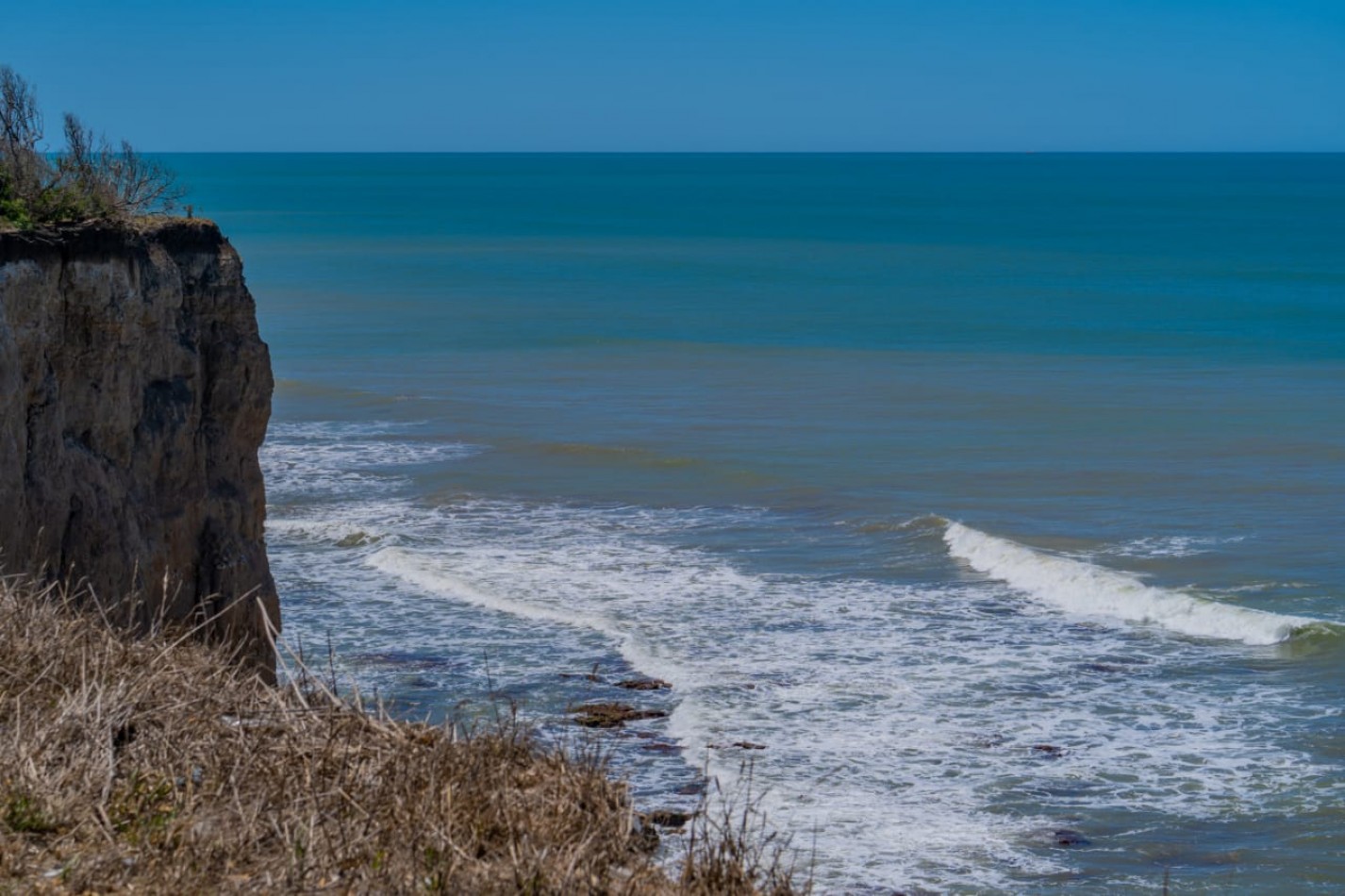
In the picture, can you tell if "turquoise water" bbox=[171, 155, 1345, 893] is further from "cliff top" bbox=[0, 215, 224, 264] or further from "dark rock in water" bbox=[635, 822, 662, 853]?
"cliff top" bbox=[0, 215, 224, 264]

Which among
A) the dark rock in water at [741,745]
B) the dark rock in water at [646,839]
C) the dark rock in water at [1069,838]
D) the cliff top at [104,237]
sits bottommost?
the dark rock in water at [741,745]

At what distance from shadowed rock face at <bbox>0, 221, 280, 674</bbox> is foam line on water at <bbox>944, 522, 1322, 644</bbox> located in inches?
413

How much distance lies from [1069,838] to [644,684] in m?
5.44

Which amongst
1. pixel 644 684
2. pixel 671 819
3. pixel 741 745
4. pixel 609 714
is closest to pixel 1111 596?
pixel 644 684

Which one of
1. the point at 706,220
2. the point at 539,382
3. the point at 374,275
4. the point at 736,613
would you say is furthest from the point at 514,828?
the point at 706,220

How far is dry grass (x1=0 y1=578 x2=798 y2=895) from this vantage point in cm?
609

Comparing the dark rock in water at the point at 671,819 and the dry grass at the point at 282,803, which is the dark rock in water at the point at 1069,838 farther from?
the dry grass at the point at 282,803

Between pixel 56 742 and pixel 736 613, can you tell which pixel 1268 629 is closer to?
pixel 736 613

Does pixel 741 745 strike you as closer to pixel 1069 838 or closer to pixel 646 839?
pixel 1069 838

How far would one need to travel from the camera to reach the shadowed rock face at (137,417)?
12680 millimetres

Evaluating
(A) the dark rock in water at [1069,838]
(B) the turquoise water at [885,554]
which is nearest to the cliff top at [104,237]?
(B) the turquoise water at [885,554]

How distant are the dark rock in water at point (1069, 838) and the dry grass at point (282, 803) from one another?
A: 7000 mm

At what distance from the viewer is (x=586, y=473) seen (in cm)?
3028

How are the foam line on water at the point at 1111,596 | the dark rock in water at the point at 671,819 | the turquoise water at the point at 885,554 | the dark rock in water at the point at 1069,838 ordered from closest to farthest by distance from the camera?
the dark rock in water at the point at 671,819 < the dark rock in water at the point at 1069,838 < the turquoise water at the point at 885,554 < the foam line on water at the point at 1111,596
